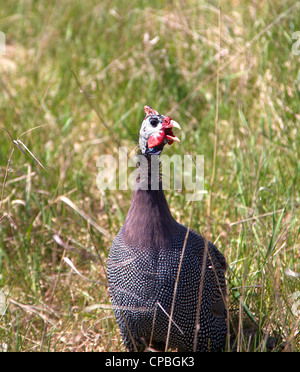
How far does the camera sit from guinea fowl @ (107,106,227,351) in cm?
269

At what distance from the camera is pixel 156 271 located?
2689mm

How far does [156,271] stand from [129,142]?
79.7 inches

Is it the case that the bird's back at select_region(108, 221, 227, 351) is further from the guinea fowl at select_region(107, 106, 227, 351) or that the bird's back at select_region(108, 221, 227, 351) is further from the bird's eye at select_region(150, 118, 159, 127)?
the bird's eye at select_region(150, 118, 159, 127)

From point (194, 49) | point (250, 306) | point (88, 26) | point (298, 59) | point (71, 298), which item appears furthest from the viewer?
point (88, 26)

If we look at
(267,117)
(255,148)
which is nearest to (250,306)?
(255,148)

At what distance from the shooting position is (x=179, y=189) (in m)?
3.76

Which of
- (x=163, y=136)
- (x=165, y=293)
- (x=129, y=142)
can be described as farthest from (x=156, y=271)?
(x=129, y=142)

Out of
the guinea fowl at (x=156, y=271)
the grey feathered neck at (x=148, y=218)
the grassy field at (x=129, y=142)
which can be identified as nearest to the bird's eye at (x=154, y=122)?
the guinea fowl at (x=156, y=271)

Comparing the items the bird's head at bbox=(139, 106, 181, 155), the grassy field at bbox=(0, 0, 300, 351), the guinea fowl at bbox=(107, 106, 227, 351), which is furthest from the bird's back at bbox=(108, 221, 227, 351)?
the bird's head at bbox=(139, 106, 181, 155)

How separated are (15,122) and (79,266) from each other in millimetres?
1404

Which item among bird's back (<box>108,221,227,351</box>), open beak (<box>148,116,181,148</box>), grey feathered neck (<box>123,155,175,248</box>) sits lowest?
bird's back (<box>108,221,227,351</box>)

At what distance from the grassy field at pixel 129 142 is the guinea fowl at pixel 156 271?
0.16 meters

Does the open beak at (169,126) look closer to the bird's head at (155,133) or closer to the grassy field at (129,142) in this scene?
the bird's head at (155,133)

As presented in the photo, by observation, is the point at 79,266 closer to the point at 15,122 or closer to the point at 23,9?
the point at 15,122
